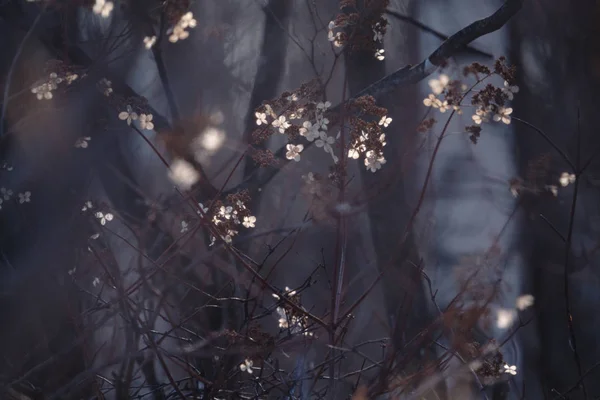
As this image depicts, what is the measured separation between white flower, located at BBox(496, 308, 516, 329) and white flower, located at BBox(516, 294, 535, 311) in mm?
163

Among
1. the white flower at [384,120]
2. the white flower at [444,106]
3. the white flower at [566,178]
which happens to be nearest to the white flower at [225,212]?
the white flower at [384,120]

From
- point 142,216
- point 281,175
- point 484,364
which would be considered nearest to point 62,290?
point 142,216

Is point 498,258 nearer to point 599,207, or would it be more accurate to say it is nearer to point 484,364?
point 599,207

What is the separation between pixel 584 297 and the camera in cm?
384

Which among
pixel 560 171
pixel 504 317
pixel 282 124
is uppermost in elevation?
pixel 560 171

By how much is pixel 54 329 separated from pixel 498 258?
3.26 m

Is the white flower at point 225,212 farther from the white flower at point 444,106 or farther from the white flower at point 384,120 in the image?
the white flower at point 444,106

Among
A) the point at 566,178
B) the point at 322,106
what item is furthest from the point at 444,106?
the point at 566,178

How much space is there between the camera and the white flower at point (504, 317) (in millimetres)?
3350

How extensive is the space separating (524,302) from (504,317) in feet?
1.18

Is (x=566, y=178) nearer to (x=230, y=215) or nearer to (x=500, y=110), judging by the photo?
(x=500, y=110)

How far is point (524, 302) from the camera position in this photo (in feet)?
11.8

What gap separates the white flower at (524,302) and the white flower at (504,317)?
16cm

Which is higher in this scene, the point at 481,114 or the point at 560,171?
the point at 560,171
